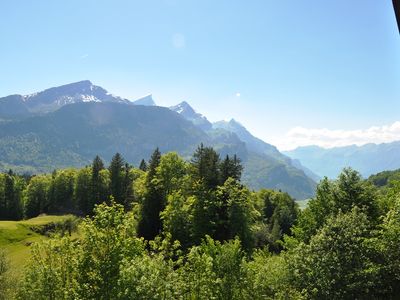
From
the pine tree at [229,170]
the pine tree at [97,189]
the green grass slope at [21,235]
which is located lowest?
→ the green grass slope at [21,235]

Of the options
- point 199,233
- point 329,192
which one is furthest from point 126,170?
point 329,192

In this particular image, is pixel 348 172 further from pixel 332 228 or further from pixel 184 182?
pixel 184 182

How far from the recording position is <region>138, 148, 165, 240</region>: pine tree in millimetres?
82188

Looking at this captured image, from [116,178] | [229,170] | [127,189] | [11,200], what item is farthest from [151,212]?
[11,200]

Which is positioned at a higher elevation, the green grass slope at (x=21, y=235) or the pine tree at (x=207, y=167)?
the pine tree at (x=207, y=167)

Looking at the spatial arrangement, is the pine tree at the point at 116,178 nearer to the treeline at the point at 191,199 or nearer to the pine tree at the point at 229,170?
the treeline at the point at 191,199

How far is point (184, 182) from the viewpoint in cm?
8075

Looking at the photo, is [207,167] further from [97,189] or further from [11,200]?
[11,200]

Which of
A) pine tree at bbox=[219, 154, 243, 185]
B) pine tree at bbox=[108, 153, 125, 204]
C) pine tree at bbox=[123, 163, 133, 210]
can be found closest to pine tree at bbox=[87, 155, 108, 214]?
pine tree at bbox=[108, 153, 125, 204]

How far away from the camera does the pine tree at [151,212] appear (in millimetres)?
82188

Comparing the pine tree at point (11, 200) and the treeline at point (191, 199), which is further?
the pine tree at point (11, 200)

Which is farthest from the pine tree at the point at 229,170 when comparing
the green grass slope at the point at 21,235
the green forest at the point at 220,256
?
the green grass slope at the point at 21,235

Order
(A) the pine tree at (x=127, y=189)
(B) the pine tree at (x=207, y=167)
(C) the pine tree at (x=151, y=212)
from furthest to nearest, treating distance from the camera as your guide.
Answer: (A) the pine tree at (x=127, y=189) → (C) the pine tree at (x=151, y=212) → (B) the pine tree at (x=207, y=167)

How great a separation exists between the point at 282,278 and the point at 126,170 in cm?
10623
